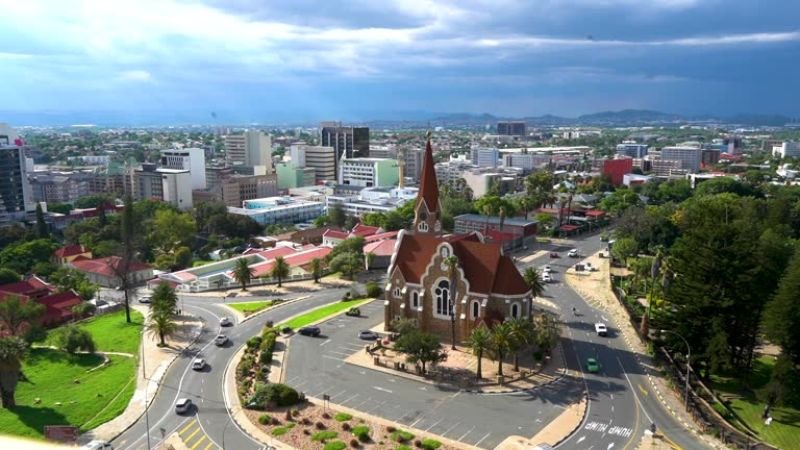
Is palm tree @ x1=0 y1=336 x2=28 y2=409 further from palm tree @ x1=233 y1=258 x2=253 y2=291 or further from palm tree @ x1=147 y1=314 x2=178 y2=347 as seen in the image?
palm tree @ x1=233 y1=258 x2=253 y2=291

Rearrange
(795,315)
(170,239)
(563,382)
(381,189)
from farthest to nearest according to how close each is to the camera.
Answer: (381,189) → (170,239) → (563,382) → (795,315)

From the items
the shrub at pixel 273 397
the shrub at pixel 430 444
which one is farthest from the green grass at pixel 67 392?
the shrub at pixel 430 444

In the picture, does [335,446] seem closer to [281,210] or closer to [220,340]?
[220,340]

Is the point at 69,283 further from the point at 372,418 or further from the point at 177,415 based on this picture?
the point at 372,418

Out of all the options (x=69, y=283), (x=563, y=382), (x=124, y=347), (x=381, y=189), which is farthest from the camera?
(x=381, y=189)

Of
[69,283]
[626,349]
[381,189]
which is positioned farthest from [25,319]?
[381,189]

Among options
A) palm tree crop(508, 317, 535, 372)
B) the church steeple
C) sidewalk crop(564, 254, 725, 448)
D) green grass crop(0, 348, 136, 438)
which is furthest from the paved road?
sidewalk crop(564, 254, 725, 448)

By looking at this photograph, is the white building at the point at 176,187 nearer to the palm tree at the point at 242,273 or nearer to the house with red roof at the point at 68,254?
the house with red roof at the point at 68,254
